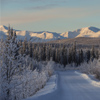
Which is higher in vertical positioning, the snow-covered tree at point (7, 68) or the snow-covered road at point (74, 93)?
the snow-covered tree at point (7, 68)

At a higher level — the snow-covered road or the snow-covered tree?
the snow-covered tree

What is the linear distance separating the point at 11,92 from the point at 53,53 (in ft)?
292

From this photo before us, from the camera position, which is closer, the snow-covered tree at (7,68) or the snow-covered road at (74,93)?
the snow-covered tree at (7,68)

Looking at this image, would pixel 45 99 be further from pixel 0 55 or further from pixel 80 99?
pixel 0 55

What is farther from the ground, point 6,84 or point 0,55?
point 0,55

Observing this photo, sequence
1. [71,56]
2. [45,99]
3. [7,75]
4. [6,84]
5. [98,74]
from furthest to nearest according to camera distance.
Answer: [71,56] < [98,74] < [45,99] < [7,75] < [6,84]

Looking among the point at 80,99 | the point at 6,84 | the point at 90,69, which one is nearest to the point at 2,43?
the point at 6,84

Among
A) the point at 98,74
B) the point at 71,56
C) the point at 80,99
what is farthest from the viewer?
the point at 71,56

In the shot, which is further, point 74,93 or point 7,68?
point 74,93

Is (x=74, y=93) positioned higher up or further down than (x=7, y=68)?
further down

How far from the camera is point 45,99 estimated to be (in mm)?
13852

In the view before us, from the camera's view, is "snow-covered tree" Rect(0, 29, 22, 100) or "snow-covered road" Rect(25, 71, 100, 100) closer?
"snow-covered tree" Rect(0, 29, 22, 100)

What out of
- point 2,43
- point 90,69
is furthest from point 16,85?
point 90,69

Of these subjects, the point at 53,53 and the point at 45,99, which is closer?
the point at 45,99
